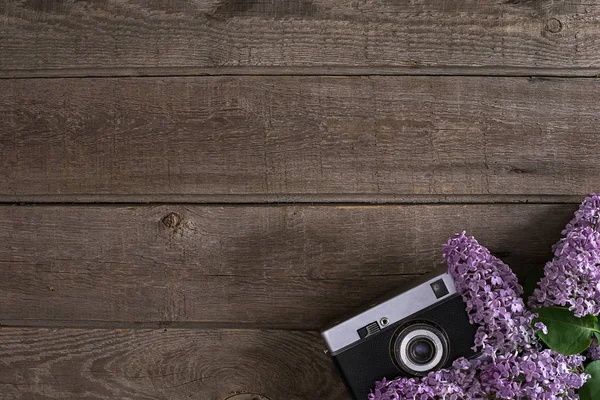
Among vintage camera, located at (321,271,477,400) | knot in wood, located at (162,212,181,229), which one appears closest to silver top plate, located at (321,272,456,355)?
vintage camera, located at (321,271,477,400)

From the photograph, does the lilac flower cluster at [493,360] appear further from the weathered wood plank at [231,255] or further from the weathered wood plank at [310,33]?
the weathered wood plank at [310,33]

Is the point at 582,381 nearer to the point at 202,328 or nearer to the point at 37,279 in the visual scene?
the point at 202,328

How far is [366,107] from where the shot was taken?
928 mm

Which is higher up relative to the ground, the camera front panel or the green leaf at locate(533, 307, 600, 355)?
the camera front panel

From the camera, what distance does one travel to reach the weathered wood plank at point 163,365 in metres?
0.93

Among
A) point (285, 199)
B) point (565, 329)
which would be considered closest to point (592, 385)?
point (565, 329)

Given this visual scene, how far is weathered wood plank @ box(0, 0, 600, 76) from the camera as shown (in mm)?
924

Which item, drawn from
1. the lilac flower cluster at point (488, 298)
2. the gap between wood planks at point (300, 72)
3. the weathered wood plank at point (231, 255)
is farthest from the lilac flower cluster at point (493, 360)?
the gap between wood planks at point (300, 72)

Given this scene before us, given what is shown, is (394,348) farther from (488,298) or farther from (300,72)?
(300,72)

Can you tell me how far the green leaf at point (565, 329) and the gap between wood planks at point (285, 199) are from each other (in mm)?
212

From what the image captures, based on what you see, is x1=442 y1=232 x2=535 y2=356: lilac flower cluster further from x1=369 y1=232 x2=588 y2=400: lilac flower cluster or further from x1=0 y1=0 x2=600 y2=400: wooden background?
x1=0 y1=0 x2=600 y2=400: wooden background

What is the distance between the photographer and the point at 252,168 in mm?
933

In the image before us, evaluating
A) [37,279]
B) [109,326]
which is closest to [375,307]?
[109,326]

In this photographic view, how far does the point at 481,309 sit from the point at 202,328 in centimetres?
40
